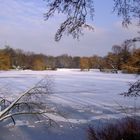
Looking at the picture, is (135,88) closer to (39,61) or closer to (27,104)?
(27,104)

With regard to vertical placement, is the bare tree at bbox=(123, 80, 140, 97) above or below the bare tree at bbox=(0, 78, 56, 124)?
above

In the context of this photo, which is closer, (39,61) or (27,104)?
(27,104)

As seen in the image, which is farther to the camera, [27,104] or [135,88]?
[27,104]

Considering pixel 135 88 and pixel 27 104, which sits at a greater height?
pixel 135 88

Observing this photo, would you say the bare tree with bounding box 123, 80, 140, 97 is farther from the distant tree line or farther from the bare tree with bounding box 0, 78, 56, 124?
the distant tree line

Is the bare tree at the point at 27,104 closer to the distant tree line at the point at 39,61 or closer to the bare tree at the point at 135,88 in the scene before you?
the bare tree at the point at 135,88

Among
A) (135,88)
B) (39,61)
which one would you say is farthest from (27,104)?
(39,61)

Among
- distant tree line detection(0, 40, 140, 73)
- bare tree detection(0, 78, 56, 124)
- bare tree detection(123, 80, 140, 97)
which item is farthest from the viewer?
distant tree line detection(0, 40, 140, 73)

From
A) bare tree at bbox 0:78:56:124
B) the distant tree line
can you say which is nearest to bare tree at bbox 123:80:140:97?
bare tree at bbox 0:78:56:124

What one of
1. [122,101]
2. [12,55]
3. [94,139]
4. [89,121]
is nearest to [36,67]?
[12,55]

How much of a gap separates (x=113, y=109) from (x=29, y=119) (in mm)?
4847

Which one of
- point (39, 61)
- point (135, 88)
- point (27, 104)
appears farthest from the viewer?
point (39, 61)

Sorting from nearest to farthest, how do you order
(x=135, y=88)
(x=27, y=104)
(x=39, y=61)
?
1. (x=135, y=88)
2. (x=27, y=104)
3. (x=39, y=61)

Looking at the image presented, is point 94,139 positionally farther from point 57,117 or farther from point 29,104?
point 57,117
